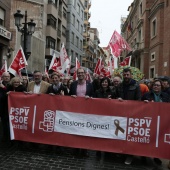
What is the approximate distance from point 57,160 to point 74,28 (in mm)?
46978

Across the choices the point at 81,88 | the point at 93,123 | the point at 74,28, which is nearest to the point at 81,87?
the point at 81,88

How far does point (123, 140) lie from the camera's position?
570 centimetres

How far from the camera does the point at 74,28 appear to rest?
51.0 metres

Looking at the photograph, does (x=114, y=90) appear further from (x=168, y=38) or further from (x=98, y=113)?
(x=168, y=38)

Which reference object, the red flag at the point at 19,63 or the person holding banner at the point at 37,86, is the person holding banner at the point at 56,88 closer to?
the person holding banner at the point at 37,86

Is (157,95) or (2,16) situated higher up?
(2,16)

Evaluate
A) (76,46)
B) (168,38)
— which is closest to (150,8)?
(168,38)

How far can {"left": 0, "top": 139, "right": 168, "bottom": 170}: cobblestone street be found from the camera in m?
5.25

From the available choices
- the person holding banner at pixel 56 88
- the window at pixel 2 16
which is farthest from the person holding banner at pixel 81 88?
the window at pixel 2 16

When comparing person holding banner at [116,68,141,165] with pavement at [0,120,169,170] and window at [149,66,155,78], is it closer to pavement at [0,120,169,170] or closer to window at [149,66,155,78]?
pavement at [0,120,169,170]

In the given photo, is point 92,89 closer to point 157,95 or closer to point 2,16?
point 157,95

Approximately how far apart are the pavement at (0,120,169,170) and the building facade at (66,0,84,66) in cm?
4058

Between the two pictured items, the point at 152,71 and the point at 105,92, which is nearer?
the point at 105,92

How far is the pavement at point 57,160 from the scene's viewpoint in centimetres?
525
